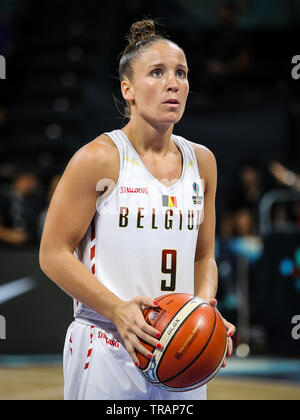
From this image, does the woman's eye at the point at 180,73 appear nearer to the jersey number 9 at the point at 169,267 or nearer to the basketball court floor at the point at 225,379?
the jersey number 9 at the point at 169,267

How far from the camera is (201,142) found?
10.4 metres

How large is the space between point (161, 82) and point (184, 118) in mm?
7525

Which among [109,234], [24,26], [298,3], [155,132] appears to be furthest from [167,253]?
[24,26]

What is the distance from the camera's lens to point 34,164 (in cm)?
1194

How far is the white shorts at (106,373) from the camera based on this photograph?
285cm

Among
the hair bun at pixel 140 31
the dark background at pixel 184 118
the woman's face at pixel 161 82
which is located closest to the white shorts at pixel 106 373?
the woman's face at pixel 161 82

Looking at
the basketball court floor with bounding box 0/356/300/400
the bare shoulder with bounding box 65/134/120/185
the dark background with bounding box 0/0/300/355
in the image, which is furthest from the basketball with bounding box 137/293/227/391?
the dark background with bounding box 0/0/300/355

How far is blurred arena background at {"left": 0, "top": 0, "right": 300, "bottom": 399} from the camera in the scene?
8.09 m

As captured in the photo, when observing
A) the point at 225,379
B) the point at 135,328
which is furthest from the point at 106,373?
the point at 225,379

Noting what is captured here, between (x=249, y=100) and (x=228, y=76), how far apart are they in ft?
3.39

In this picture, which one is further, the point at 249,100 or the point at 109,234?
the point at 249,100

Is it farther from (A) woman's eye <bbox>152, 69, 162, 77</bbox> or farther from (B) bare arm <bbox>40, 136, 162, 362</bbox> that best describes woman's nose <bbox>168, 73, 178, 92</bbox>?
(B) bare arm <bbox>40, 136, 162, 362</bbox>

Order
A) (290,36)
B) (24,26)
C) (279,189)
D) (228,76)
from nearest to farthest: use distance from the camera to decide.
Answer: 1. (279,189)
2. (228,76)
3. (290,36)
4. (24,26)

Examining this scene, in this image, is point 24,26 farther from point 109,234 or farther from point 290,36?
point 109,234
